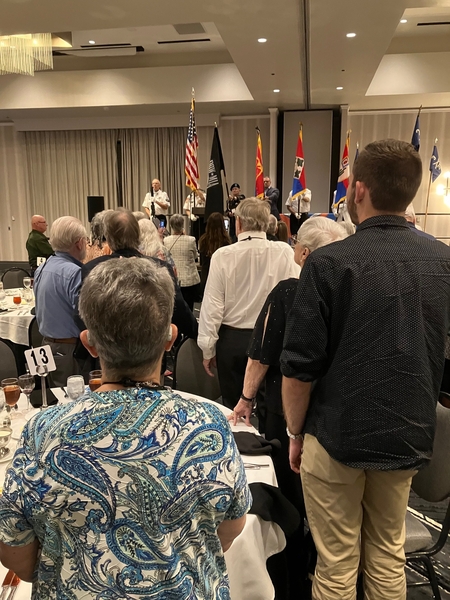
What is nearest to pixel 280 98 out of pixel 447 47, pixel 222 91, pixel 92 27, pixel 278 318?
pixel 222 91

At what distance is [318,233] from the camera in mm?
1987

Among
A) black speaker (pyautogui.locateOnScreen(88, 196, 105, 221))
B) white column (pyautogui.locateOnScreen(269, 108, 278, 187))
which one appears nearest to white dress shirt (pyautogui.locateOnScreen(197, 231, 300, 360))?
white column (pyautogui.locateOnScreen(269, 108, 278, 187))

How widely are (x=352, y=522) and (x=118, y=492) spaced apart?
104 cm

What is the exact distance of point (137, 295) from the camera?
0.90 metres

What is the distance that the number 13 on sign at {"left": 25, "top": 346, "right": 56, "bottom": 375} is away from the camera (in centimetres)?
193

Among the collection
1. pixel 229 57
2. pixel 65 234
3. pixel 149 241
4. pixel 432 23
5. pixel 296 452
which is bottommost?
pixel 296 452

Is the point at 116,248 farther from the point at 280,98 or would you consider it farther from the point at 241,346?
the point at 280,98

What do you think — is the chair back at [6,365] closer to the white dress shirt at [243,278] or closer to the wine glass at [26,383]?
the wine glass at [26,383]

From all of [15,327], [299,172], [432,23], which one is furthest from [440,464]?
[432,23]

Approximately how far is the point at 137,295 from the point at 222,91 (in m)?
9.92

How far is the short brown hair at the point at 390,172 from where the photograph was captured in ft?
4.61

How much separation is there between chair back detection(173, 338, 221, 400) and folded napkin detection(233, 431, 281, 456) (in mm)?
1105

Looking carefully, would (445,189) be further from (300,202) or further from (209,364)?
(209,364)

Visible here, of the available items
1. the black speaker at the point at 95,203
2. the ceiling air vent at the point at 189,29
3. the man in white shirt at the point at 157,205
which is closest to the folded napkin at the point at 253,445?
the ceiling air vent at the point at 189,29
